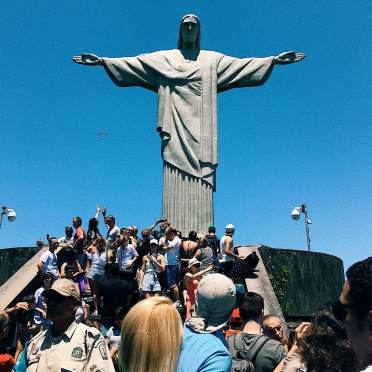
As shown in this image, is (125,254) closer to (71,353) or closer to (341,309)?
(71,353)

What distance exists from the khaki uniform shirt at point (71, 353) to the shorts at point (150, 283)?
5177mm

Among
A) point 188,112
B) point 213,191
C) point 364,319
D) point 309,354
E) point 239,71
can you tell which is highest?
point 239,71

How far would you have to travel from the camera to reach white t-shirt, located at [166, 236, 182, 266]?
29.8 ft

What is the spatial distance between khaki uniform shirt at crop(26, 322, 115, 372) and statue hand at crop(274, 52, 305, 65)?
1260 cm

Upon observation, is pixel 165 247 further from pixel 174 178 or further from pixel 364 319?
pixel 364 319

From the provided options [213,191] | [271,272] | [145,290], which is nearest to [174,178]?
[213,191]

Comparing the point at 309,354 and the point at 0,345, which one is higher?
the point at 309,354

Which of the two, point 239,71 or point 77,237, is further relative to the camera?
point 239,71

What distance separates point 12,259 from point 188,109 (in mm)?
6413

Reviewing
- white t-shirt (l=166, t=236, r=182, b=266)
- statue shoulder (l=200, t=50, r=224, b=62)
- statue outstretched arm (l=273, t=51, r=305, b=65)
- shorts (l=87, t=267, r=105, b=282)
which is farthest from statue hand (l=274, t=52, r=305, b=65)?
shorts (l=87, t=267, r=105, b=282)

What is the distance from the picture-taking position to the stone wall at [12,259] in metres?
12.6

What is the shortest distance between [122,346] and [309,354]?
989mm

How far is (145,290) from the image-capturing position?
26.1 feet

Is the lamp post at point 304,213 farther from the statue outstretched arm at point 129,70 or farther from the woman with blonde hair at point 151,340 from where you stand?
the woman with blonde hair at point 151,340
